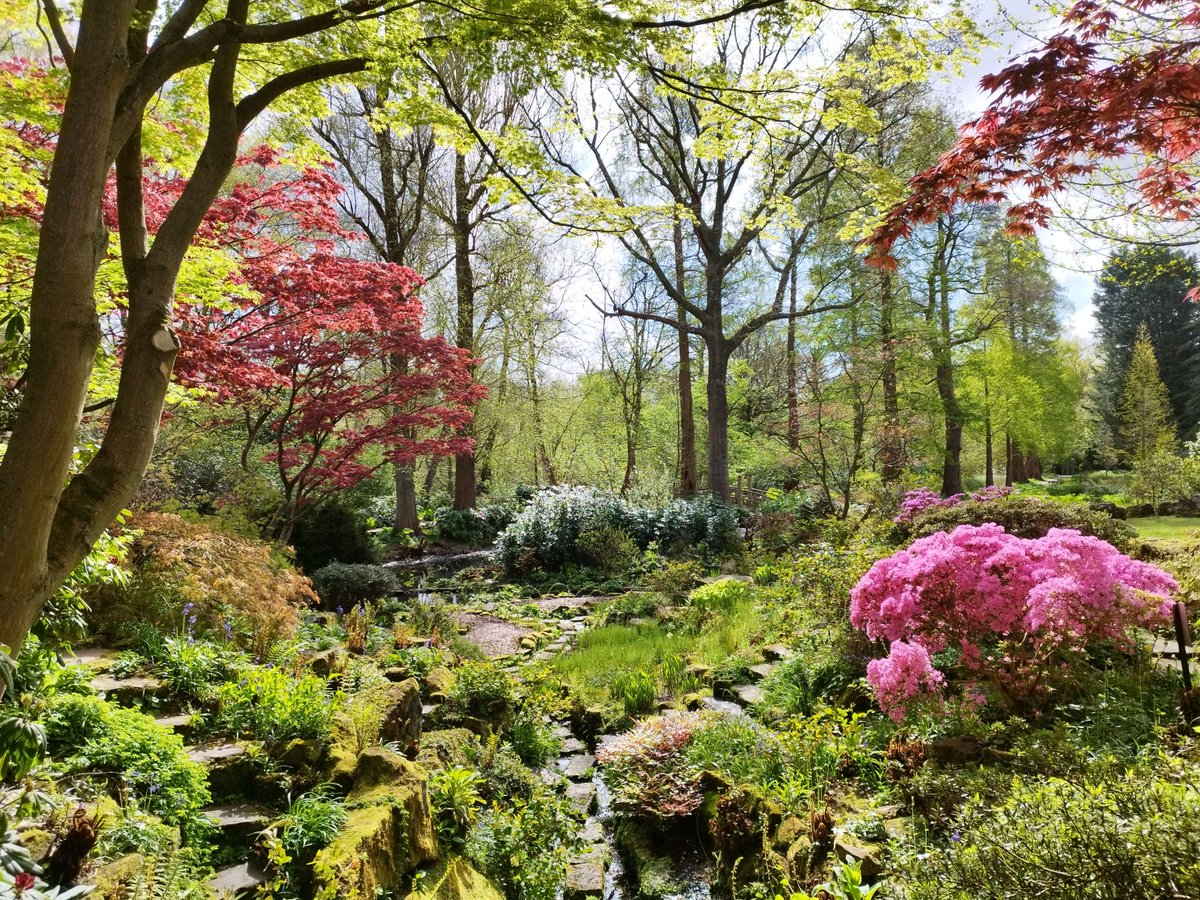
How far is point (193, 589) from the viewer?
3.94 metres

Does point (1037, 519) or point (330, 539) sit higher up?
point (1037, 519)

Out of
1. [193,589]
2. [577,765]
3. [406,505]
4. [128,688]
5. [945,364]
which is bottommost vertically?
[577,765]

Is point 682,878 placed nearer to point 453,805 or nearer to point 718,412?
point 453,805

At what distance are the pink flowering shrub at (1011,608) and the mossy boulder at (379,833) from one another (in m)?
2.42

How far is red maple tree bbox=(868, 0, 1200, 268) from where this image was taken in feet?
11.1

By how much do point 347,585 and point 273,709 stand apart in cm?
527

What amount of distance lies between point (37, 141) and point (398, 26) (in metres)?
3.83

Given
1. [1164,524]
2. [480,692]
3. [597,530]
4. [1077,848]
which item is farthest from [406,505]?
[1164,524]

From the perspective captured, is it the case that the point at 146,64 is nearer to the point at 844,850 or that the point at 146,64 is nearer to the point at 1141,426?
the point at 844,850

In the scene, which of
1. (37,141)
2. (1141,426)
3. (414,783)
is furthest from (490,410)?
(1141,426)

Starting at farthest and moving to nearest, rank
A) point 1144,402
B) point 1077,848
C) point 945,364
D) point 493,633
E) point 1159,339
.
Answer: point 1159,339, point 1144,402, point 945,364, point 493,633, point 1077,848

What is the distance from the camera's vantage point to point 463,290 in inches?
583

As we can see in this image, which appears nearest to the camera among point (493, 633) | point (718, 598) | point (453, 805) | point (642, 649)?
point (453, 805)

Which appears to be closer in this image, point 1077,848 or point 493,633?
point 1077,848
